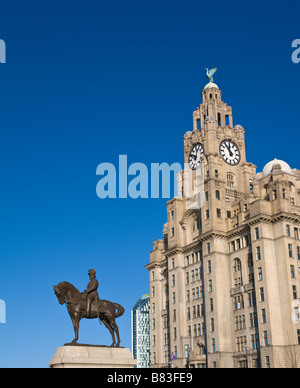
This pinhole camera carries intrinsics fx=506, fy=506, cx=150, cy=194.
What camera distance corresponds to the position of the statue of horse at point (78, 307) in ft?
134

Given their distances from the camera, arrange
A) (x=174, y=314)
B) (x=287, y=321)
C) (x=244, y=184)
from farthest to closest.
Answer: (x=244, y=184), (x=174, y=314), (x=287, y=321)

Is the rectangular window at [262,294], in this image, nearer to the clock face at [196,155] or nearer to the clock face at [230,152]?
the clock face at [230,152]

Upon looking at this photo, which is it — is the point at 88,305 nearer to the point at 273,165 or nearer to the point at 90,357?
the point at 90,357

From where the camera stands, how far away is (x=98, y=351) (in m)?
40.8

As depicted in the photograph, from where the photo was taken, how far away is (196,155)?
121438 mm

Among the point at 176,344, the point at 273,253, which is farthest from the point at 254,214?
the point at 176,344

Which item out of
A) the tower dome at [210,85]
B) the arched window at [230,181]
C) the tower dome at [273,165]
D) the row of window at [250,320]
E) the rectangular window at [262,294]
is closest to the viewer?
the row of window at [250,320]

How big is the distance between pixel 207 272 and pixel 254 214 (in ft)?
51.5

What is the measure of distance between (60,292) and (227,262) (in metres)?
64.9

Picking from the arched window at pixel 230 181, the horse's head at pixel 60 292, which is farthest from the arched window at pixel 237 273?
the horse's head at pixel 60 292

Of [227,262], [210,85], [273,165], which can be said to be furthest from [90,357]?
[210,85]
